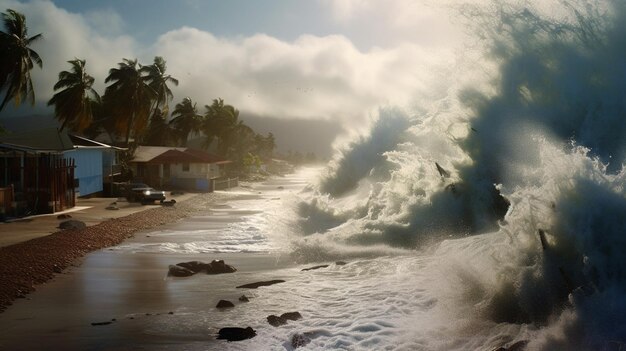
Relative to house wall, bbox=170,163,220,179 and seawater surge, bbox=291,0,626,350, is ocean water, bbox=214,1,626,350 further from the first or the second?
house wall, bbox=170,163,220,179

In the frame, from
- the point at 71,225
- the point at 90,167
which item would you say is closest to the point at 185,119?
the point at 90,167

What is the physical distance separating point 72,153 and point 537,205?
2960 cm

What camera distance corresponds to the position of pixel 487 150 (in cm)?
1736

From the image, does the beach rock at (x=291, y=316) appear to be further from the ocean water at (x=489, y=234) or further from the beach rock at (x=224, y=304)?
the beach rock at (x=224, y=304)

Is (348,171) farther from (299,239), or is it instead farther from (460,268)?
(460,268)

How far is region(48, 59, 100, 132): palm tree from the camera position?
43219 millimetres

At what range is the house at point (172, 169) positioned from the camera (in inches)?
1932

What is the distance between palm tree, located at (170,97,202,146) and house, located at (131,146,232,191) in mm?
25220

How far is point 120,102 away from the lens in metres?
48.8

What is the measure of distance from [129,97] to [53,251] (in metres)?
35.2

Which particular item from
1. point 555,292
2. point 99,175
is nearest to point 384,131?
point 99,175

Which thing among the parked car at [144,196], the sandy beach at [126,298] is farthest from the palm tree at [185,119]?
the sandy beach at [126,298]

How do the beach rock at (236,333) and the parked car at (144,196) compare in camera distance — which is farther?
the parked car at (144,196)

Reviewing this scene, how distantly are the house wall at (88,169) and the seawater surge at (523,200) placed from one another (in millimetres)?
15162
